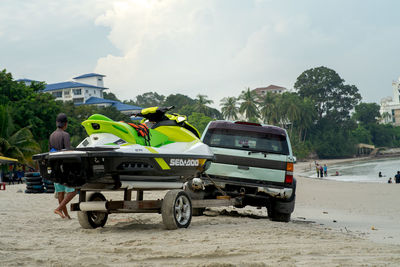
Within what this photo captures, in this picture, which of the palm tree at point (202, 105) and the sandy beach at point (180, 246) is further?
the palm tree at point (202, 105)

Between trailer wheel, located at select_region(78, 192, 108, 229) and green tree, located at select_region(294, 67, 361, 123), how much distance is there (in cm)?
12553

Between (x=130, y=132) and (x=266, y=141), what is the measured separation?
346 cm

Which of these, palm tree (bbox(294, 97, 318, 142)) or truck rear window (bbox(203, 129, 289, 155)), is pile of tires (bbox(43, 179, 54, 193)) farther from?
palm tree (bbox(294, 97, 318, 142))

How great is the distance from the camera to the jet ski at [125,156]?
6812 mm

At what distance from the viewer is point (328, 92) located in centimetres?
13312

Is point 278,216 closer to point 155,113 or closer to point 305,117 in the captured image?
point 155,113

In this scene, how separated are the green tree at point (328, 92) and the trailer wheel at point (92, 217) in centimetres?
12553

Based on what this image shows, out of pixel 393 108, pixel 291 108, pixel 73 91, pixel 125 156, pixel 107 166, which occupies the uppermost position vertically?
pixel 393 108

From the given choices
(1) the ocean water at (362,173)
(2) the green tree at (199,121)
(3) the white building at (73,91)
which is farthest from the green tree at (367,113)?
(3) the white building at (73,91)

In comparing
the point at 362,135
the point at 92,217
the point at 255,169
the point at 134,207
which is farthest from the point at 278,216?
the point at 362,135

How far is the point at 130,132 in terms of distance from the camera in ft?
23.6

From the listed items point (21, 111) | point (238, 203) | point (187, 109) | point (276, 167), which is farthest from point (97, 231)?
point (187, 109)

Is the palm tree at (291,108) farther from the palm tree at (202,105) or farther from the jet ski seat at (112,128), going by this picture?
the jet ski seat at (112,128)

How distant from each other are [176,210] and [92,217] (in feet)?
4.86
